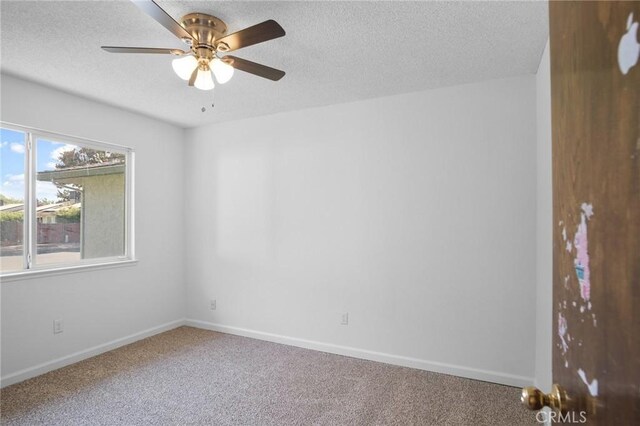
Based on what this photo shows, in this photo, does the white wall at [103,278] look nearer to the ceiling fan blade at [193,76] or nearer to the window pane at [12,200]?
the window pane at [12,200]

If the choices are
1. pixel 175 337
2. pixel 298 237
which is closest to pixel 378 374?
pixel 298 237

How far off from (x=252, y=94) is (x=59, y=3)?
1559mm

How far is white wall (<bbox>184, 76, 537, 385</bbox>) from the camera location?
281 centimetres

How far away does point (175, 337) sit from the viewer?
12.8 ft

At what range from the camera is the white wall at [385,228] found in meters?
2.81

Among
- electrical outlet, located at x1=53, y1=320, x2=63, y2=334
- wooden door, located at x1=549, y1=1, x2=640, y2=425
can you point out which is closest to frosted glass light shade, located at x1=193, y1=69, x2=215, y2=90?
wooden door, located at x1=549, y1=1, x2=640, y2=425

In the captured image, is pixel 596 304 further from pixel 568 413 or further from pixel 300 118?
pixel 300 118

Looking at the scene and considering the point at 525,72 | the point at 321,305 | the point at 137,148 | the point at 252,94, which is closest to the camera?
the point at 525,72

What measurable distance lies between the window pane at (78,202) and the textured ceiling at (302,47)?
2.09 feet

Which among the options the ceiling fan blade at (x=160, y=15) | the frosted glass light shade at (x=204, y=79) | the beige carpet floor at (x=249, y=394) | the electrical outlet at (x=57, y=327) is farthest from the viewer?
the electrical outlet at (x=57, y=327)

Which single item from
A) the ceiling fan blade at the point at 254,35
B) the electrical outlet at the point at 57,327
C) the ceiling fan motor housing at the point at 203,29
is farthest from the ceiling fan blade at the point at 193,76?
the electrical outlet at the point at 57,327

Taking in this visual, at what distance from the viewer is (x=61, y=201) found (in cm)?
325

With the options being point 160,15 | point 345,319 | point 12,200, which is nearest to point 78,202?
point 12,200

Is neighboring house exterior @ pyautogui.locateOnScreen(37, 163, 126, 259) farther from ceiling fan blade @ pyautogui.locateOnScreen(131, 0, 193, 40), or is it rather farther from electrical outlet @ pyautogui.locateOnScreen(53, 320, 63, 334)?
ceiling fan blade @ pyautogui.locateOnScreen(131, 0, 193, 40)
